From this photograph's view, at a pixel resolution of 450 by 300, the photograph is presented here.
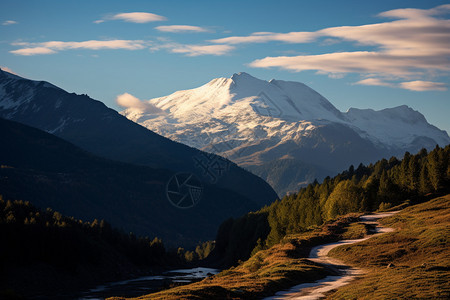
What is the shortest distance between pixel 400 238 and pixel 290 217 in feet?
243

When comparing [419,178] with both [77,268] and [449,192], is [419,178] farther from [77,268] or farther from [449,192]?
[77,268]

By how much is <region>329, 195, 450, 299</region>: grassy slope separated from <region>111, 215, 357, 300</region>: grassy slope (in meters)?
7.38

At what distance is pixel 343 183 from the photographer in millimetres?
154875

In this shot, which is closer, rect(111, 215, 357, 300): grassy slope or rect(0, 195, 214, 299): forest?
rect(111, 215, 357, 300): grassy slope

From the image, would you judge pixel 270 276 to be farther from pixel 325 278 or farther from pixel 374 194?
pixel 374 194

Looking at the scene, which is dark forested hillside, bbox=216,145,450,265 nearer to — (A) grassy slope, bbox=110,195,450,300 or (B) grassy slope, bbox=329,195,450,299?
(B) grassy slope, bbox=329,195,450,299

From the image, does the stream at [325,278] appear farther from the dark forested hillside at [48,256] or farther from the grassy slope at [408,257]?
the dark forested hillside at [48,256]

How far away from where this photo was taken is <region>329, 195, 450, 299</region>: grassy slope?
52969 mm

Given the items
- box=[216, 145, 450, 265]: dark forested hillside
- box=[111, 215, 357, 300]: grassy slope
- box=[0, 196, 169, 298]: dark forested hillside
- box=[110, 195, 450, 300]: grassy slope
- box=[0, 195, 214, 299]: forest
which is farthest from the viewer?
box=[216, 145, 450, 265]: dark forested hillside

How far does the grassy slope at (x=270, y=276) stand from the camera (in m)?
58.7

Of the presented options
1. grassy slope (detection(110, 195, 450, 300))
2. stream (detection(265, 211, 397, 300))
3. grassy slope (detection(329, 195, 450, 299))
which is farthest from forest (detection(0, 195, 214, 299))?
grassy slope (detection(329, 195, 450, 299))

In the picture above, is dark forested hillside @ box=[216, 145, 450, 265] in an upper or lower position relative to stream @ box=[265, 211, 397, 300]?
upper

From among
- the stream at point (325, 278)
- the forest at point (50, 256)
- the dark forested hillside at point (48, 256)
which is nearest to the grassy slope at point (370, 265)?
the stream at point (325, 278)

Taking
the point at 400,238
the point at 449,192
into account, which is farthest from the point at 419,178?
the point at 400,238
